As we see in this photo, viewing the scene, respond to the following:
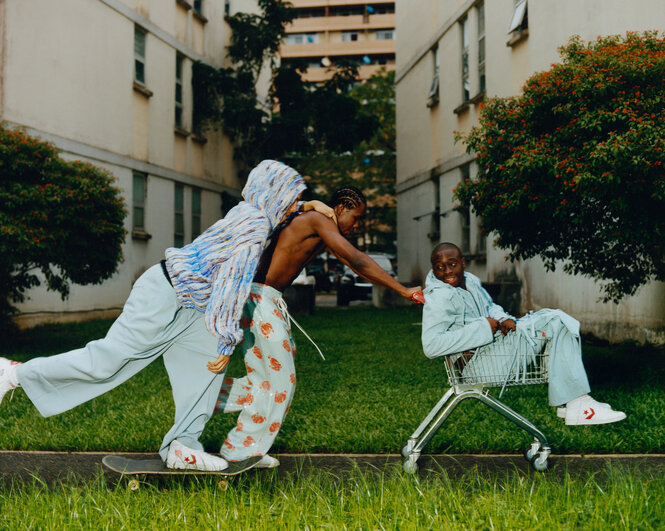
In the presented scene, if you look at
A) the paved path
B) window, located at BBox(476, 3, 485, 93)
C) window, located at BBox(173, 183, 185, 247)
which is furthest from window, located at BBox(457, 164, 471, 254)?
the paved path

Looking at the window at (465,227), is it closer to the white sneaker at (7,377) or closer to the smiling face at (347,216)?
the smiling face at (347,216)

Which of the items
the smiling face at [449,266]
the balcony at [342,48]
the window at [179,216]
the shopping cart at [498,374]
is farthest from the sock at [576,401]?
the balcony at [342,48]

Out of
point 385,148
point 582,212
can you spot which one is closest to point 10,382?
point 582,212

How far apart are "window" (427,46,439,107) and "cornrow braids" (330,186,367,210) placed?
17.3 metres

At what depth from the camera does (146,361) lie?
4281 millimetres

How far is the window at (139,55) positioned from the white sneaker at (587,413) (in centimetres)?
1847

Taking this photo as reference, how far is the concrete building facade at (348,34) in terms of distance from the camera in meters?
69.3

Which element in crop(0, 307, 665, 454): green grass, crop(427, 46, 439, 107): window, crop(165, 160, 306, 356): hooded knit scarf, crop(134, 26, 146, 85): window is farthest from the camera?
crop(427, 46, 439, 107): window

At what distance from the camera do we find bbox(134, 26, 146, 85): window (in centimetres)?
2039

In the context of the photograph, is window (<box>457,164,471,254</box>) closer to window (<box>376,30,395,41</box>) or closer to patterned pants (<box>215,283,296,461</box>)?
patterned pants (<box>215,283,296,461</box>)

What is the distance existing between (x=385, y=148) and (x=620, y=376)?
32.7 m

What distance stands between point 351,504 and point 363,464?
1.04m

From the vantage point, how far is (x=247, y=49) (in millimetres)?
24125

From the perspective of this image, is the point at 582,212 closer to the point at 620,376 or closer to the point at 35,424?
the point at 620,376
